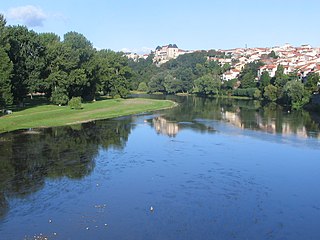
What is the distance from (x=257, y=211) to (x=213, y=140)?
61.7 ft

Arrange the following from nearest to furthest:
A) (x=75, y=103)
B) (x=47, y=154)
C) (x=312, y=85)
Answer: (x=47, y=154)
(x=75, y=103)
(x=312, y=85)

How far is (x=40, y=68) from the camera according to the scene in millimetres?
57562

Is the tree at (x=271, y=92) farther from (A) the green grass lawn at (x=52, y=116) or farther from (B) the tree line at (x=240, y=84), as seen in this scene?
(A) the green grass lawn at (x=52, y=116)

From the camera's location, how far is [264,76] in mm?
100062

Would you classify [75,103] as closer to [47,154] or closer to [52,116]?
[52,116]

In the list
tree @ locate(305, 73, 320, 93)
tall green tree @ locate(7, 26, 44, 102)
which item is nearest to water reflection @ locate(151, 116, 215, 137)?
tall green tree @ locate(7, 26, 44, 102)

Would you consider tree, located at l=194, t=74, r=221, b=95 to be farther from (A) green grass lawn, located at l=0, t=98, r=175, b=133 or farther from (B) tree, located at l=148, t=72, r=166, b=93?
(A) green grass lawn, located at l=0, t=98, r=175, b=133

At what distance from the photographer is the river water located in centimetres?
1694

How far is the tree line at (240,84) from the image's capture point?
75.9 metres

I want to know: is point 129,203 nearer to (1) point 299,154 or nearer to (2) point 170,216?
(2) point 170,216

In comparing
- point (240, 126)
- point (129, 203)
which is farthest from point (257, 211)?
point (240, 126)

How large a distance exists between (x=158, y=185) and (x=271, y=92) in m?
72.4

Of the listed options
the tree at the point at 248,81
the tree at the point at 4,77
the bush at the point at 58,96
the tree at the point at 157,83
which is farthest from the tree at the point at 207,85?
the tree at the point at 4,77

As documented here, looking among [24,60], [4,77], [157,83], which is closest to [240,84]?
[157,83]
